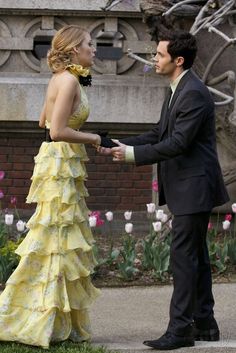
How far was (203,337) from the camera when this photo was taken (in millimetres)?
6113

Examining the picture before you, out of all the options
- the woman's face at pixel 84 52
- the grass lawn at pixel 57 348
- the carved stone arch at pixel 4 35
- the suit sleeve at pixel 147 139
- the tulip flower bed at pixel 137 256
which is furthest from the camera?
the carved stone arch at pixel 4 35

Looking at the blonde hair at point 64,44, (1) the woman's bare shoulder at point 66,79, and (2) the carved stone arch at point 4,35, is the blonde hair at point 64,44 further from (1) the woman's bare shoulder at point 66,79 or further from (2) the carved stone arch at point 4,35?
(2) the carved stone arch at point 4,35

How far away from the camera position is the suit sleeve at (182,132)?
5734mm

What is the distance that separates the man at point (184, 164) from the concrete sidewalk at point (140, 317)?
232 mm

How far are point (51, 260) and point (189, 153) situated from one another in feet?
3.23

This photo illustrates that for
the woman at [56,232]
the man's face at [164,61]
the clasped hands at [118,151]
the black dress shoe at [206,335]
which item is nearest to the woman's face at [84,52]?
the woman at [56,232]

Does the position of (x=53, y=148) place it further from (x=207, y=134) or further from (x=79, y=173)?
(x=207, y=134)

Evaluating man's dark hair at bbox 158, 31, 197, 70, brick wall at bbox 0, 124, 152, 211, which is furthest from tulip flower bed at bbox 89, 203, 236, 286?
man's dark hair at bbox 158, 31, 197, 70

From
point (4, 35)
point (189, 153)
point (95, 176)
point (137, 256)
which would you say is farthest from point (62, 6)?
point (189, 153)

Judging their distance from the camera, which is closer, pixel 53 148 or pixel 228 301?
pixel 53 148

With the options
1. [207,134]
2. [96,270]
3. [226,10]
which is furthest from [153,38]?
[207,134]

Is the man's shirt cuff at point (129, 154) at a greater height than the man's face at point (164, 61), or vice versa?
the man's face at point (164, 61)

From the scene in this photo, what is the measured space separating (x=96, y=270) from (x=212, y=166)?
249 centimetres

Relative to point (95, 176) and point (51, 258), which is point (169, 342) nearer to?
point (51, 258)
